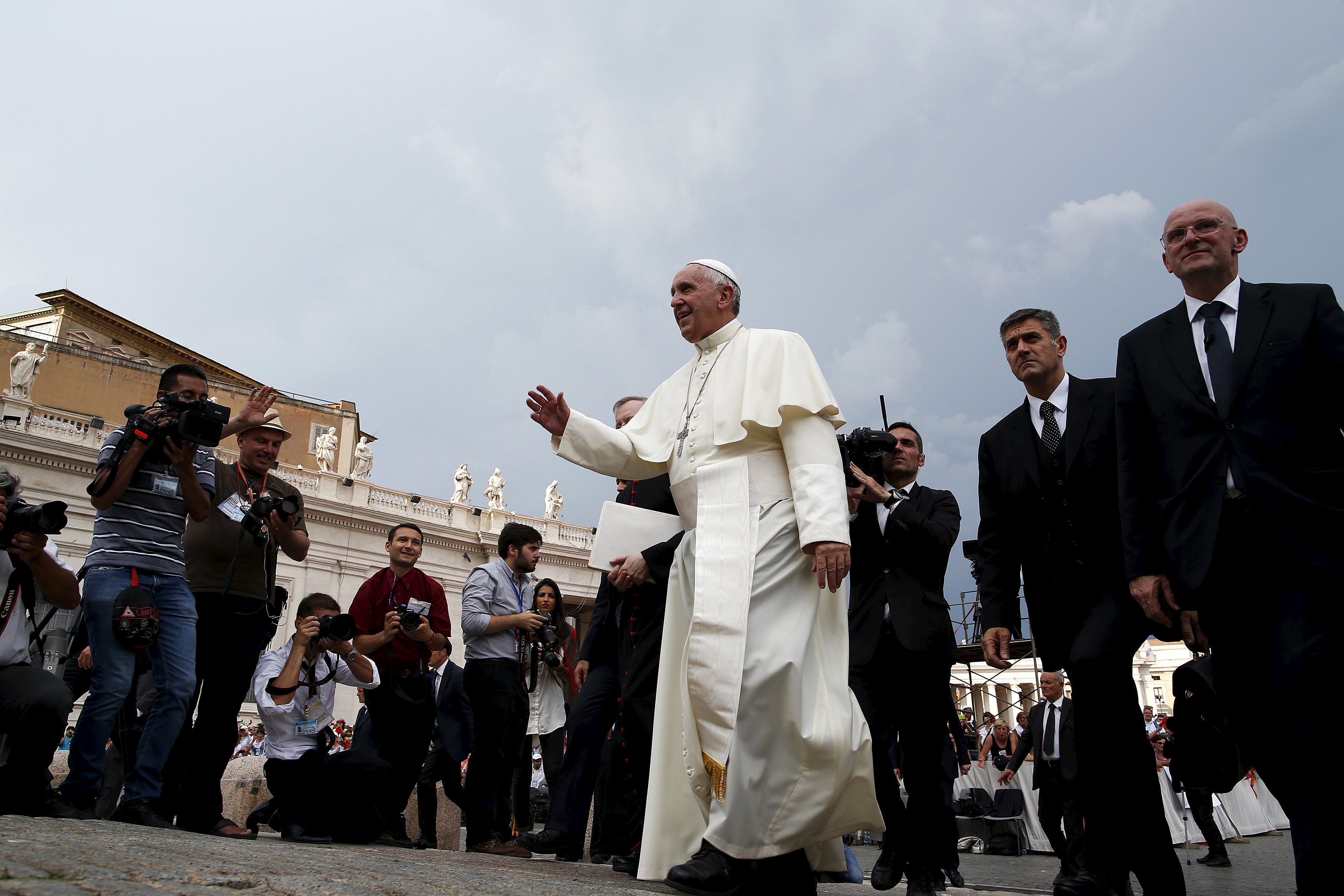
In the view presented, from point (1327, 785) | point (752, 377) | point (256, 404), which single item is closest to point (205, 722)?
point (256, 404)

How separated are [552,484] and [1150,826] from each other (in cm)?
3531

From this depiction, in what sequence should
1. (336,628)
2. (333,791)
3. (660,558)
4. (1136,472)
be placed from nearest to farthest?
(1136,472), (660,558), (333,791), (336,628)

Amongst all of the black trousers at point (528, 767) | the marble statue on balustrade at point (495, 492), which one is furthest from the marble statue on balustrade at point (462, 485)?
the black trousers at point (528, 767)

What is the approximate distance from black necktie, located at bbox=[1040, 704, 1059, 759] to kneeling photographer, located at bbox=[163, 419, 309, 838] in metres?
5.49

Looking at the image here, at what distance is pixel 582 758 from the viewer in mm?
4586

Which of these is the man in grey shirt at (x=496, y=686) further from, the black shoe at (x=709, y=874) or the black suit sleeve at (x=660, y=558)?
the black shoe at (x=709, y=874)

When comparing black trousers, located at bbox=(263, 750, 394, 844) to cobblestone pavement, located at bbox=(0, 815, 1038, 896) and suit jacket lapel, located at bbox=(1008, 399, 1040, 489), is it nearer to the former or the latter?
cobblestone pavement, located at bbox=(0, 815, 1038, 896)

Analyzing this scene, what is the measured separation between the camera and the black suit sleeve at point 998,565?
367 cm

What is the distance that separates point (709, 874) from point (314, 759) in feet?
9.62

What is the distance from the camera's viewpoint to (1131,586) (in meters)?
2.83

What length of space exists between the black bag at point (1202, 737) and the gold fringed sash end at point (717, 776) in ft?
4.44

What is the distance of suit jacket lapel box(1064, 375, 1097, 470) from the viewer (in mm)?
3471

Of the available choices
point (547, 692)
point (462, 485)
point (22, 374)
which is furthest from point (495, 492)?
point (547, 692)

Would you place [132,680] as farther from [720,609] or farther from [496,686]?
[720,609]
